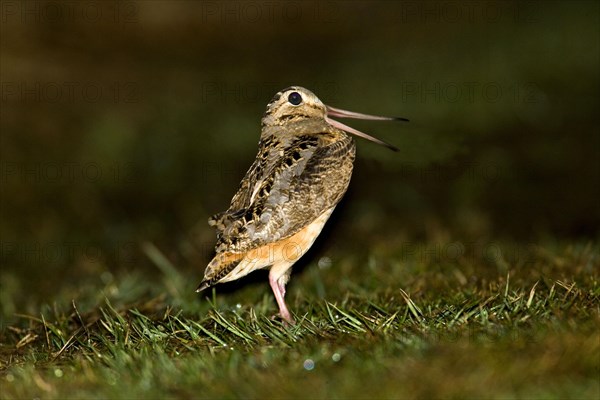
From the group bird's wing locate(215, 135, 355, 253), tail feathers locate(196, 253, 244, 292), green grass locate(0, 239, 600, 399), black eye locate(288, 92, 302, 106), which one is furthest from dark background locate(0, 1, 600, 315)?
black eye locate(288, 92, 302, 106)

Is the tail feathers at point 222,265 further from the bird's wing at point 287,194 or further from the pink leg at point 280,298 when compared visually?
the pink leg at point 280,298

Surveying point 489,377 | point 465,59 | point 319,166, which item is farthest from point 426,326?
point 465,59

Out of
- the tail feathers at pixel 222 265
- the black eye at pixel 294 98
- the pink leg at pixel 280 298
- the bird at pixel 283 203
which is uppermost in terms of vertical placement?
the black eye at pixel 294 98

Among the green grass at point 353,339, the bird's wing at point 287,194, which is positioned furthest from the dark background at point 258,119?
the bird's wing at point 287,194

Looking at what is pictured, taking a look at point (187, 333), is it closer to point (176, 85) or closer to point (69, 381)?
point (69, 381)

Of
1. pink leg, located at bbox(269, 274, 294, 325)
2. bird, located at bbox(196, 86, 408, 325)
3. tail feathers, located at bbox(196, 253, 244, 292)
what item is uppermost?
bird, located at bbox(196, 86, 408, 325)

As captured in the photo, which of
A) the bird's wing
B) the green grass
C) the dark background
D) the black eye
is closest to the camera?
the green grass

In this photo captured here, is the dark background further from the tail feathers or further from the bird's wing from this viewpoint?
the bird's wing

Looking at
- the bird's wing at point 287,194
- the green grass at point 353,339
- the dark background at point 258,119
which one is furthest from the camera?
the dark background at point 258,119
